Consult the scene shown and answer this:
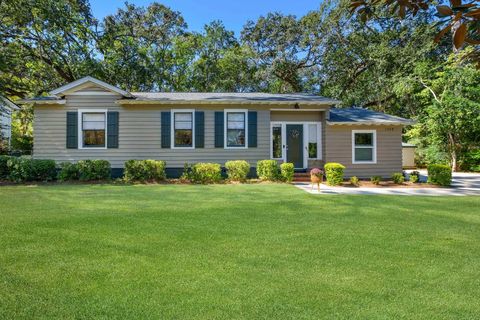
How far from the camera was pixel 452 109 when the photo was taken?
17.0 m

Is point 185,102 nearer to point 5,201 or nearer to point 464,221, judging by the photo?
point 5,201

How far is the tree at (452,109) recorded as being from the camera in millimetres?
16656

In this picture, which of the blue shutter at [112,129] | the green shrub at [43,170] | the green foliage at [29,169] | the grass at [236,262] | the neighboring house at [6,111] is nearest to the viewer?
the grass at [236,262]

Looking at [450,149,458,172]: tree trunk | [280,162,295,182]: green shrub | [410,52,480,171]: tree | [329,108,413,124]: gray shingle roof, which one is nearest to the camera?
[280,162,295,182]: green shrub

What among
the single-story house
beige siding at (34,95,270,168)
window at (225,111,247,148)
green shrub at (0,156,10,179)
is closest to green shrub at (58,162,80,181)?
beige siding at (34,95,270,168)

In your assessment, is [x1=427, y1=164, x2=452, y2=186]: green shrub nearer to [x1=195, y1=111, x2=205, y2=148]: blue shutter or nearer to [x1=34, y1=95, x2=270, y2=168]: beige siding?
[x1=34, y1=95, x2=270, y2=168]: beige siding

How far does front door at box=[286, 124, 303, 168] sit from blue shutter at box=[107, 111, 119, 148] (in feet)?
23.7

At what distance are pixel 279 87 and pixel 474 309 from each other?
24897mm

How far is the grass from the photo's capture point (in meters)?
2.70

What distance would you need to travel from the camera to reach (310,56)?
78.0 ft

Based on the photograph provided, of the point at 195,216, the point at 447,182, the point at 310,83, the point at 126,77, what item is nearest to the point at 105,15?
the point at 126,77

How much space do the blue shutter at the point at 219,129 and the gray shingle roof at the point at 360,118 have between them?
4.59 metres

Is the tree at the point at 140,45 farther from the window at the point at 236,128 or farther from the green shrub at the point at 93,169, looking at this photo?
the window at the point at 236,128

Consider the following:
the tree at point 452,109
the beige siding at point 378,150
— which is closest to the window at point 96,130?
the beige siding at point 378,150
